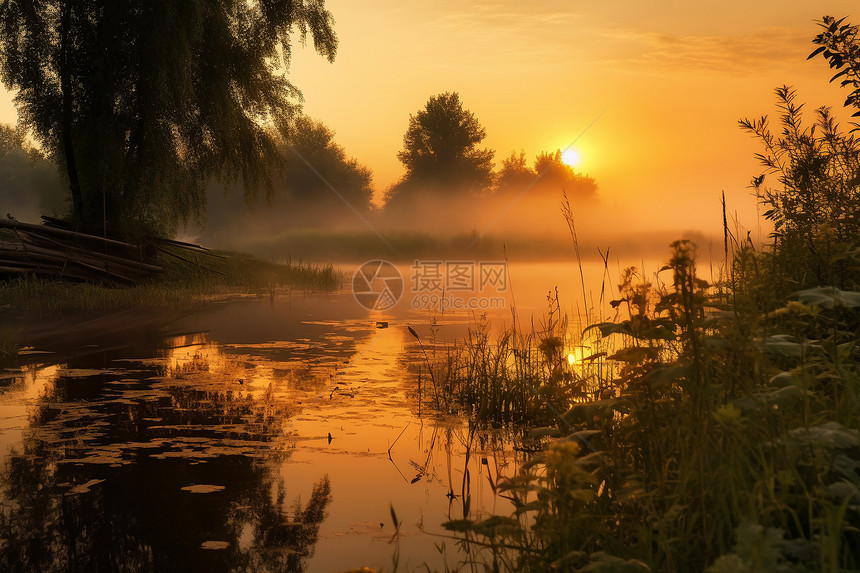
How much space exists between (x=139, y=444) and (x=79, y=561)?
1.78 meters

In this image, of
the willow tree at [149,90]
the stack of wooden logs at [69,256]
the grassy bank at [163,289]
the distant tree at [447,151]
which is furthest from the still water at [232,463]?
the distant tree at [447,151]

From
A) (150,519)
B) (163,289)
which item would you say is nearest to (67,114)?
(163,289)

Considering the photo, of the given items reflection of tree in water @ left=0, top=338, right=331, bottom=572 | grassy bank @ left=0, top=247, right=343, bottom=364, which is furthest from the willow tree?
reflection of tree in water @ left=0, top=338, right=331, bottom=572

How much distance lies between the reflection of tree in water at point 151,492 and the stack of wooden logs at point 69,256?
395 inches

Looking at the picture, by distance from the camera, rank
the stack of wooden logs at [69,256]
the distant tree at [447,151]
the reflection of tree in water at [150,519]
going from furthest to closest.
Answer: the distant tree at [447,151], the stack of wooden logs at [69,256], the reflection of tree in water at [150,519]

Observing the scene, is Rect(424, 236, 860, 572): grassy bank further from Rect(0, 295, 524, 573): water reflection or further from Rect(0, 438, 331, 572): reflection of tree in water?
Rect(0, 438, 331, 572): reflection of tree in water

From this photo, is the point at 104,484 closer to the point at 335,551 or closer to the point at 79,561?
the point at 79,561

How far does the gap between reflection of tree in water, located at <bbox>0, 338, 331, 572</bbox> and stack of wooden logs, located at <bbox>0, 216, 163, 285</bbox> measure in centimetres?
1002

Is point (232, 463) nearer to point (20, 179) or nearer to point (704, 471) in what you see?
point (704, 471)

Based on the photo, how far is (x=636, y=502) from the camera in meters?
3.12

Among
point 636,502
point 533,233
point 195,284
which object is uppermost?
point 533,233

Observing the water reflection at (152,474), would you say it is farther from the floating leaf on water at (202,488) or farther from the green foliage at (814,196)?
the green foliage at (814,196)

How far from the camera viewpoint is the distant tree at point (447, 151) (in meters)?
63.2

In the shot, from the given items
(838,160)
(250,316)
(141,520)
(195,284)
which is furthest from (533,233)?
(141,520)
